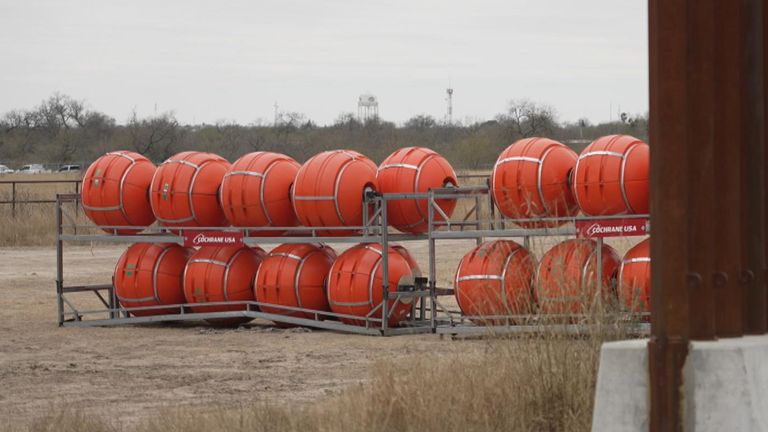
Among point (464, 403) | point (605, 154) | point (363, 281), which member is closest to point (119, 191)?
point (363, 281)

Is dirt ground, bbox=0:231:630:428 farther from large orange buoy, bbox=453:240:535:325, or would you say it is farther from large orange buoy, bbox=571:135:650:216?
large orange buoy, bbox=571:135:650:216

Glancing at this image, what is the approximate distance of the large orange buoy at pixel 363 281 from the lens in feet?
59.7

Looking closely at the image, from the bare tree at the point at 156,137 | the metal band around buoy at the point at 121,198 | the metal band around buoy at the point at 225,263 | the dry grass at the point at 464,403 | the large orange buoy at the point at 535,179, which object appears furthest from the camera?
the bare tree at the point at 156,137

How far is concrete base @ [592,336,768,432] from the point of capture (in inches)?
276

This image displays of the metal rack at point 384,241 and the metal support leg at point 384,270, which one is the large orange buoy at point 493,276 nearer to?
the metal rack at point 384,241

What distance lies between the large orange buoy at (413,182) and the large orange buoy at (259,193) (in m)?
1.38

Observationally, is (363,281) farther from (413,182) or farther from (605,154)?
(605,154)

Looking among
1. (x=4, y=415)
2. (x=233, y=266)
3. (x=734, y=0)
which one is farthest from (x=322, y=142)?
(x=734, y=0)

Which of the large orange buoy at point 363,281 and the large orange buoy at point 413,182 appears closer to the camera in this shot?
the large orange buoy at point 363,281

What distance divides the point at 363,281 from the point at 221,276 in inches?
92.3

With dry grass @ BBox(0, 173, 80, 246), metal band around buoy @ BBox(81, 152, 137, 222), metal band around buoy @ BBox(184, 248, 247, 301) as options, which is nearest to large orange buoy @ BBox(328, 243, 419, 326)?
metal band around buoy @ BBox(184, 248, 247, 301)

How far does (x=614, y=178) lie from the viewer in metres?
16.1

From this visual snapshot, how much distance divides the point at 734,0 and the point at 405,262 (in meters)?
11.4

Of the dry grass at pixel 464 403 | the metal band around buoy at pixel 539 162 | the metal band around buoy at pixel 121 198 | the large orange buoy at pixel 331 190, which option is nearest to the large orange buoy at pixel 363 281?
the large orange buoy at pixel 331 190
